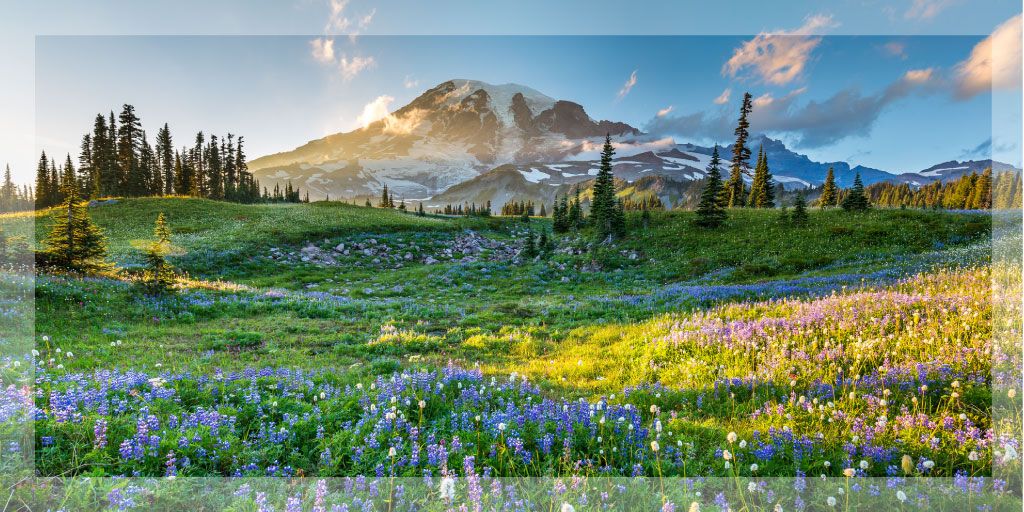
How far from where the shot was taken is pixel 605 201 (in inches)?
1378

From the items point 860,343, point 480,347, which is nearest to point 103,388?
point 480,347

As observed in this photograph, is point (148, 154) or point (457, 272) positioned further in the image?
point (148, 154)

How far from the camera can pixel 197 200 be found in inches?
2212

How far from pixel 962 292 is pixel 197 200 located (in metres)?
75.8

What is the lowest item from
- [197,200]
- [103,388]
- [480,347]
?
[480,347]

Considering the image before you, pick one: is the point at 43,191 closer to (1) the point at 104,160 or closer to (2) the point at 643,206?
(1) the point at 104,160

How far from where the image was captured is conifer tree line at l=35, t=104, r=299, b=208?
222ft

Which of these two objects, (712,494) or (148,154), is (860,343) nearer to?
(712,494)

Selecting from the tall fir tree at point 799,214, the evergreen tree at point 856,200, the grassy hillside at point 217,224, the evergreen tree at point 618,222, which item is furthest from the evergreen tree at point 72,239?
the evergreen tree at point 856,200

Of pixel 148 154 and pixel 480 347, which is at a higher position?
pixel 148 154

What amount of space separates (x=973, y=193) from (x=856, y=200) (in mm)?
53141

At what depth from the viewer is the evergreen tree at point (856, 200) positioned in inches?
1265

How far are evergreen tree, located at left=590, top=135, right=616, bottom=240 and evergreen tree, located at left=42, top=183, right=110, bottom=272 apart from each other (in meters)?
32.6

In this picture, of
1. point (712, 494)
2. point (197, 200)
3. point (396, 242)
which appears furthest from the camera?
point (197, 200)
